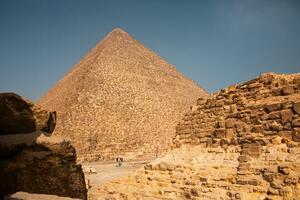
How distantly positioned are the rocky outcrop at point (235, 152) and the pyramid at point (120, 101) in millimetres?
38153

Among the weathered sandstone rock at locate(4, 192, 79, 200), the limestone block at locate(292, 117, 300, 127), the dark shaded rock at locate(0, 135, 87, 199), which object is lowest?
the weathered sandstone rock at locate(4, 192, 79, 200)

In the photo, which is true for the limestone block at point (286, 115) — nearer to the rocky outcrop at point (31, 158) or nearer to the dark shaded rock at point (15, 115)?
the rocky outcrop at point (31, 158)

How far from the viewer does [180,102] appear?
73625 mm

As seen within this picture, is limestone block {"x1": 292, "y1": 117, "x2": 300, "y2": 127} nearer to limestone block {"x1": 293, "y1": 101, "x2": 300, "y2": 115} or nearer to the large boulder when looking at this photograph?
limestone block {"x1": 293, "y1": 101, "x2": 300, "y2": 115}

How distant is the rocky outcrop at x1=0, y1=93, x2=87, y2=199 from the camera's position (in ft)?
12.8

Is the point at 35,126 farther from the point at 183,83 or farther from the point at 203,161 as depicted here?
the point at 183,83

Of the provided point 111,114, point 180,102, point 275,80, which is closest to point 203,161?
point 275,80

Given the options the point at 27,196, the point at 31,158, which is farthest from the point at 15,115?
the point at 27,196

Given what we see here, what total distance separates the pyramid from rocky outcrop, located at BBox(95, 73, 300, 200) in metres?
38.2

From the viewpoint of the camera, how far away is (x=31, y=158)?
397 cm

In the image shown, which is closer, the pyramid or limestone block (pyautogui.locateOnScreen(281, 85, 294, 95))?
limestone block (pyautogui.locateOnScreen(281, 85, 294, 95))

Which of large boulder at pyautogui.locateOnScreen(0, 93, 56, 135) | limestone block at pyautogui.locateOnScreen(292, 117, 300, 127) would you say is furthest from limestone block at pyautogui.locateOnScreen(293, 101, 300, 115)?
large boulder at pyautogui.locateOnScreen(0, 93, 56, 135)

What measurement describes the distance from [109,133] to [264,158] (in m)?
48.6

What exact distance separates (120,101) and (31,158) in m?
59.6
